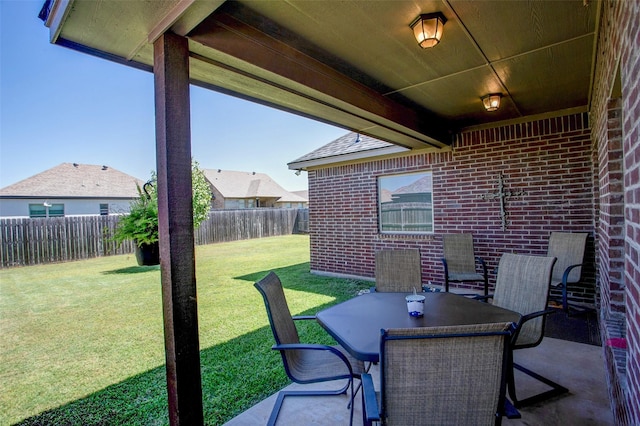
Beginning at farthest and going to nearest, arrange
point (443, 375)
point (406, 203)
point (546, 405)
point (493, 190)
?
point (406, 203) < point (493, 190) < point (546, 405) < point (443, 375)

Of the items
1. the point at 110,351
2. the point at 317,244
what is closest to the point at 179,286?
the point at 110,351

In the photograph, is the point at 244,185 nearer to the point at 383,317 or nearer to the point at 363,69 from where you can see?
the point at 363,69

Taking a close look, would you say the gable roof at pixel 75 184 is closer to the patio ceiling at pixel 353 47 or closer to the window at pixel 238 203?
the window at pixel 238 203

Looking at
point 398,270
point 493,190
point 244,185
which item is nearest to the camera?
point 398,270

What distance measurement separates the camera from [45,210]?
15.5 m

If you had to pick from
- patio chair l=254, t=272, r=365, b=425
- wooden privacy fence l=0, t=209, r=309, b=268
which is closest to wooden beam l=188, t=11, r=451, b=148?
patio chair l=254, t=272, r=365, b=425

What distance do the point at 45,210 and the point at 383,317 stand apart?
1929cm

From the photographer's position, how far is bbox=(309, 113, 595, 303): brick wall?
434 cm

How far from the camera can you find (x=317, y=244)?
7410mm

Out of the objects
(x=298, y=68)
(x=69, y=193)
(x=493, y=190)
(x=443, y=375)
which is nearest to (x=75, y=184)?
(x=69, y=193)

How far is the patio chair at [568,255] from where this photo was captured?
4.03 metres

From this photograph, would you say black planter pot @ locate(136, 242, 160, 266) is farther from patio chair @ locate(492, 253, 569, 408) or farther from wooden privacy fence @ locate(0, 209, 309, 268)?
wooden privacy fence @ locate(0, 209, 309, 268)

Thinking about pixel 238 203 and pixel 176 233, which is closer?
pixel 176 233

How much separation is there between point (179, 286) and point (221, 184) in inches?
995
